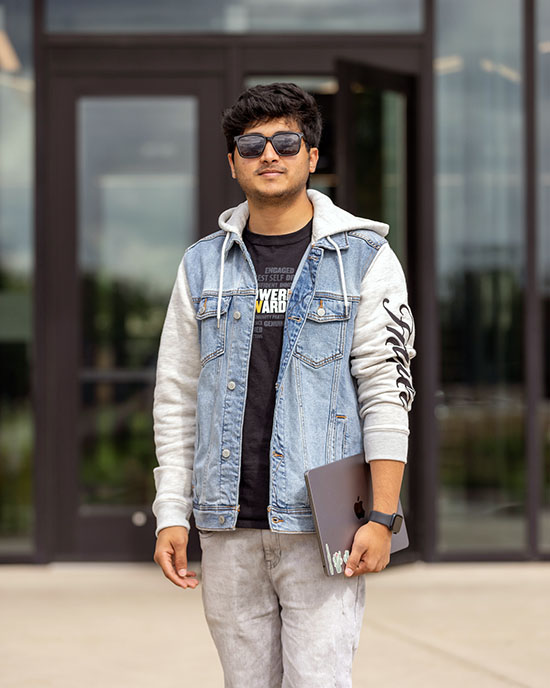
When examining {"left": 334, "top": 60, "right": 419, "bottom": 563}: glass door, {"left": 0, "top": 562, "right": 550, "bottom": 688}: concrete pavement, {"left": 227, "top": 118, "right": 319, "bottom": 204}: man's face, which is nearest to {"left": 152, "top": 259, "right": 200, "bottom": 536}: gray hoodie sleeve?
{"left": 227, "top": 118, "right": 319, "bottom": 204}: man's face

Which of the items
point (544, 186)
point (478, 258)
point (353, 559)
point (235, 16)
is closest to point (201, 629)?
point (353, 559)

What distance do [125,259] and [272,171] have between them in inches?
150

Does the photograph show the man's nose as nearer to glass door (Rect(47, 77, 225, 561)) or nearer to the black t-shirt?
the black t-shirt

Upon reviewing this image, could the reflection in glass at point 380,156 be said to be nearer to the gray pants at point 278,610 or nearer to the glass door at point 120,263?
the glass door at point 120,263

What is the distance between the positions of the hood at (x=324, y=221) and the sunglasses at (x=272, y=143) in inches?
6.2

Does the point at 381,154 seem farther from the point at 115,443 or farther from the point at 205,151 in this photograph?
the point at 115,443

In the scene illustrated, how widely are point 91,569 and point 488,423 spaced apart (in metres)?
2.53

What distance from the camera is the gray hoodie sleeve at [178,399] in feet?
7.82

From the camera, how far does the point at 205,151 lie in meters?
5.91

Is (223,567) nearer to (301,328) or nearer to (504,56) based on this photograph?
(301,328)

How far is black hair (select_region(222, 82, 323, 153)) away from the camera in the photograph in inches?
90.1

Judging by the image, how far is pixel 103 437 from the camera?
596 centimetres

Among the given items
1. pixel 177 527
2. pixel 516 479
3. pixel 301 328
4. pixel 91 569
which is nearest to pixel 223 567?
pixel 177 527

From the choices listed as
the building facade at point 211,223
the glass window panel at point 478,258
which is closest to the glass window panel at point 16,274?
the building facade at point 211,223
